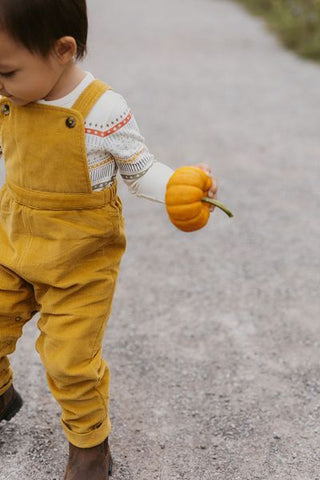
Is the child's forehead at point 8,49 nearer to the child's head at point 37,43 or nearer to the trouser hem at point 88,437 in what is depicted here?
the child's head at point 37,43

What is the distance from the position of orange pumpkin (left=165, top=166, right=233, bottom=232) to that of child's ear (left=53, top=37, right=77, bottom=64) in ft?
1.36

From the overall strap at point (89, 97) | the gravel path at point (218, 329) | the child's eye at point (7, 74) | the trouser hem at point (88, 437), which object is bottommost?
the gravel path at point (218, 329)

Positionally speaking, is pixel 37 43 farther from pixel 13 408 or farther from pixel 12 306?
pixel 13 408

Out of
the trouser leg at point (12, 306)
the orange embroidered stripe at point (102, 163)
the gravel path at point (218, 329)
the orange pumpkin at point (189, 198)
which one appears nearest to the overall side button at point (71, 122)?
the orange embroidered stripe at point (102, 163)

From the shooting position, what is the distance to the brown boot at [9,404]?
92.8 inches

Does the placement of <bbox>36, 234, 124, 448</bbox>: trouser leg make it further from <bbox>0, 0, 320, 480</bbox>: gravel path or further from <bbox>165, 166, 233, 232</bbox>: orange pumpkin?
<bbox>0, 0, 320, 480</bbox>: gravel path

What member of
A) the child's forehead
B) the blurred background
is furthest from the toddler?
the blurred background

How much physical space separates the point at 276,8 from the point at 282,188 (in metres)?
8.18

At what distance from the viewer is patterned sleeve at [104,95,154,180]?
6.15 ft

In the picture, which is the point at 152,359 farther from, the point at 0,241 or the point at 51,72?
the point at 51,72

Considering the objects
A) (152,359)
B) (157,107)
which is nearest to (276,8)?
(157,107)

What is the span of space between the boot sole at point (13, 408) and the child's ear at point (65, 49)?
46.8 inches

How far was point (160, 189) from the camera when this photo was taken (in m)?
1.98

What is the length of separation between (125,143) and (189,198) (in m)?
0.22
